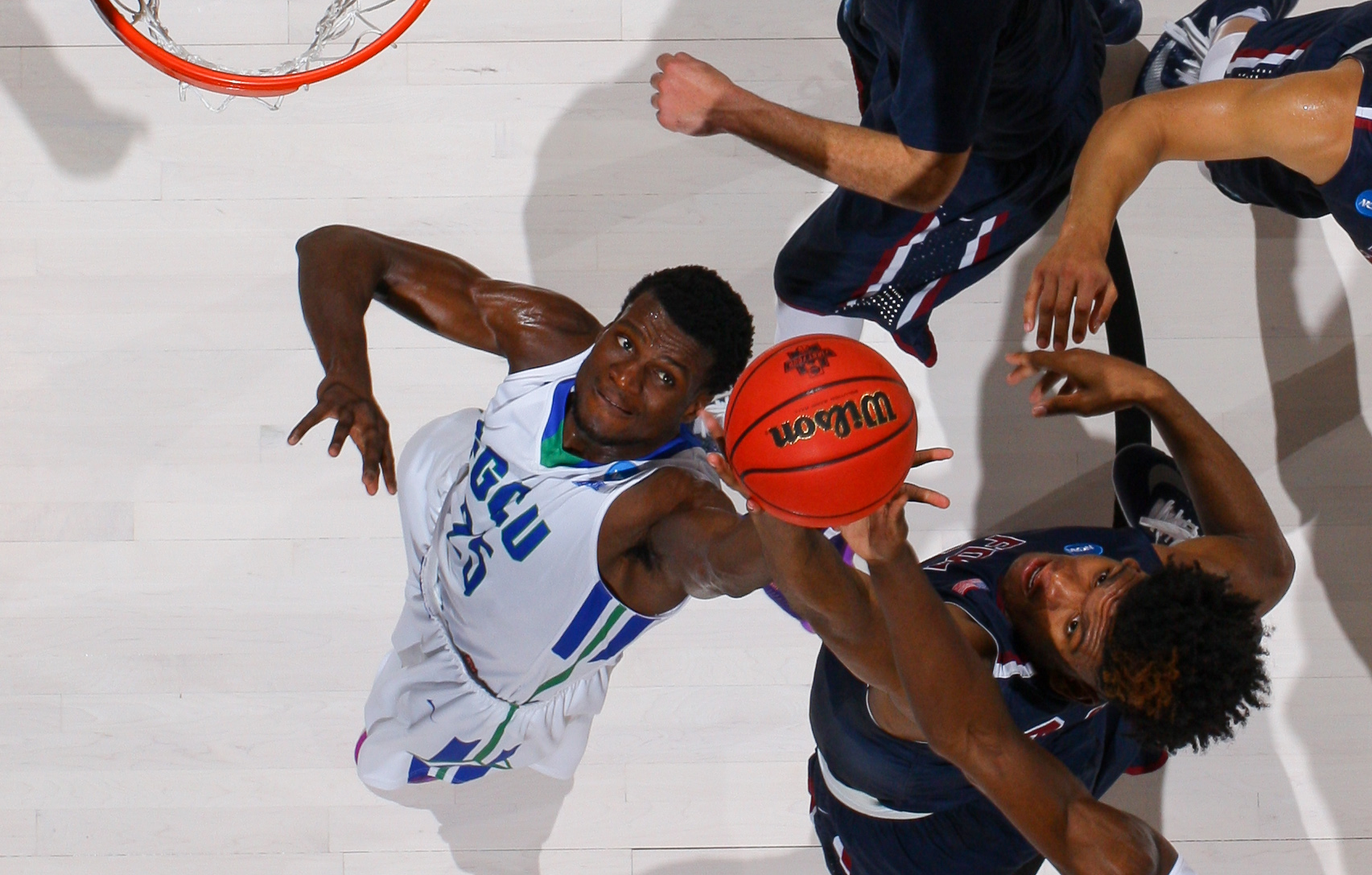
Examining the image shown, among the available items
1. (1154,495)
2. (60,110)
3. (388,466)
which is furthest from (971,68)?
(60,110)

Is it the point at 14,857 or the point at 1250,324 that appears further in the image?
the point at 1250,324

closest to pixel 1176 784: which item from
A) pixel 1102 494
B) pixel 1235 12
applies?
pixel 1102 494

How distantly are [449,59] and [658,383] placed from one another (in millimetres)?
1540

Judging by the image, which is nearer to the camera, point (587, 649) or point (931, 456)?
point (931, 456)

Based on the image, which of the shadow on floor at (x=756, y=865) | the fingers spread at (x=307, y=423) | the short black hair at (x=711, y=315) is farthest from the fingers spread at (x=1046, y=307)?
the shadow on floor at (x=756, y=865)

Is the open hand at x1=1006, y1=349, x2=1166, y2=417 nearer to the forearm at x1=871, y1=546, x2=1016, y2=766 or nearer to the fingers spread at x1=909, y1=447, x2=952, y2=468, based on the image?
the fingers spread at x1=909, y1=447, x2=952, y2=468

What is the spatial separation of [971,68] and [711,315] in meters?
0.69

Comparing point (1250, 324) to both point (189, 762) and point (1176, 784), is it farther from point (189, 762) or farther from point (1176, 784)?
point (189, 762)

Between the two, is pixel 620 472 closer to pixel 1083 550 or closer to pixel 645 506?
pixel 645 506

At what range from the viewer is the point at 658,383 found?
6.94ft

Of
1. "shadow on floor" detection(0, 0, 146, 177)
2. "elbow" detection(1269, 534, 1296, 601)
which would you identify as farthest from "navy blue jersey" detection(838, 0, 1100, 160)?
"shadow on floor" detection(0, 0, 146, 177)

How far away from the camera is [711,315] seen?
2152mm

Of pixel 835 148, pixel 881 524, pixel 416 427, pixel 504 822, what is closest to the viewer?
pixel 881 524

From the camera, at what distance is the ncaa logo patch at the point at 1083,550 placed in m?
2.23
